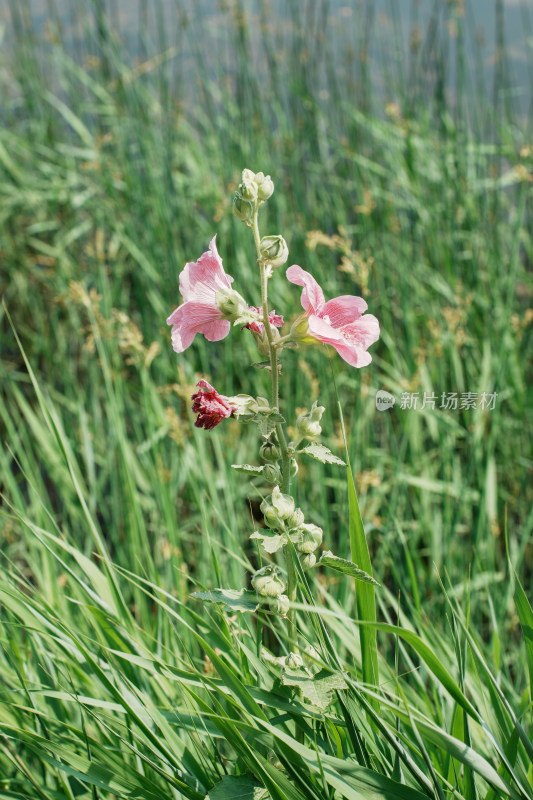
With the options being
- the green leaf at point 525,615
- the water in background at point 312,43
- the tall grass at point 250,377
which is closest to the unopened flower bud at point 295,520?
the tall grass at point 250,377

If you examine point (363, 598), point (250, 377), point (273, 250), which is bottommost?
point (250, 377)

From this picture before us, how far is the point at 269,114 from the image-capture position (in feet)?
8.04

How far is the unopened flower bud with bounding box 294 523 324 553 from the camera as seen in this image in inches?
25.1

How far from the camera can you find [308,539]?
64 cm

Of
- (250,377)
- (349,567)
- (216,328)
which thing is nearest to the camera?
(349,567)

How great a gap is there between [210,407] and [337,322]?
16cm

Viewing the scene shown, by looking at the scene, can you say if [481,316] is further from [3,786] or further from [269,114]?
[3,786]

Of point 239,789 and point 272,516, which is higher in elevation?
point 272,516

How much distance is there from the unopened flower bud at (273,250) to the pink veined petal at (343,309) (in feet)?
0.22

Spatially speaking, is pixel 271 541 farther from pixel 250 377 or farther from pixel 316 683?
pixel 250 377

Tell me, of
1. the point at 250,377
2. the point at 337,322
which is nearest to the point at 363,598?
the point at 337,322

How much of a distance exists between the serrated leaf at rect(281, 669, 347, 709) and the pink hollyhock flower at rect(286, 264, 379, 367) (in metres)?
0.29

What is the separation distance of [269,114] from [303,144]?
0.23 metres

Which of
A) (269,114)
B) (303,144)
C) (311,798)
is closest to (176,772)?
(311,798)
